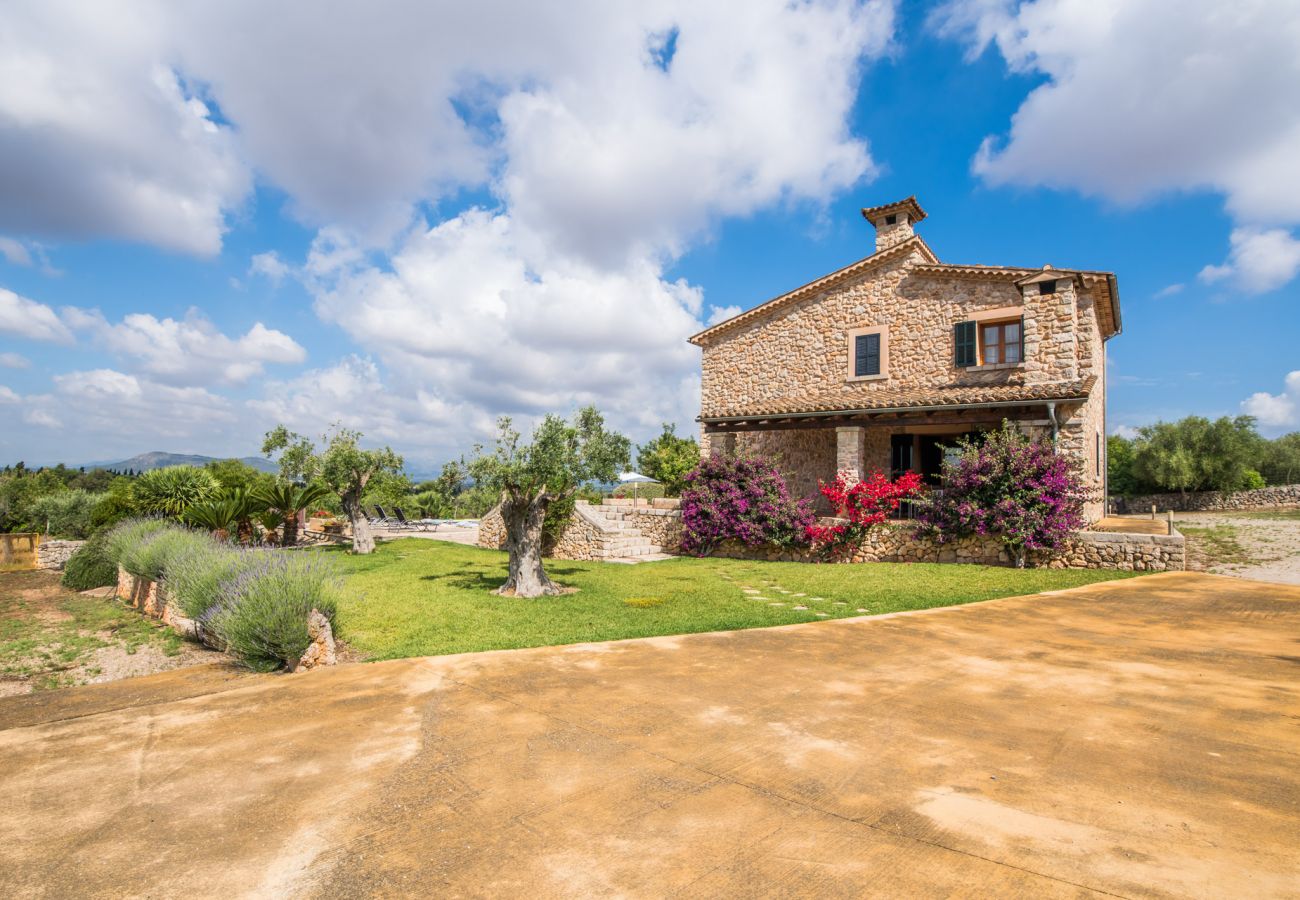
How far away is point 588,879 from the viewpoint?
2.71 metres

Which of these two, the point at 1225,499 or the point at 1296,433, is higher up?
the point at 1296,433

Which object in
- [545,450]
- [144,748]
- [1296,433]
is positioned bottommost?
[144,748]

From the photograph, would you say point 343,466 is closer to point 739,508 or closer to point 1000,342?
point 739,508

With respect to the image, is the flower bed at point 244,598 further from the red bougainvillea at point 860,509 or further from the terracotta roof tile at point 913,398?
the terracotta roof tile at point 913,398

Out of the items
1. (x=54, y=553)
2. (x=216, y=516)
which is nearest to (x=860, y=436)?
(x=216, y=516)

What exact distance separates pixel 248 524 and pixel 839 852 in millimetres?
19255

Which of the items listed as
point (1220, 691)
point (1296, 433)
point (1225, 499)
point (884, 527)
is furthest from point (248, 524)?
point (1296, 433)

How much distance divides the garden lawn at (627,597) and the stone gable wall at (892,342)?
5.66 metres

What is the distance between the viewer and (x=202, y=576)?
8.22 meters

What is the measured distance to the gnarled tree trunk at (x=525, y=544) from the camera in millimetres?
11102

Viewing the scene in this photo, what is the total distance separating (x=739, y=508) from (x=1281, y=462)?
33911 millimetres

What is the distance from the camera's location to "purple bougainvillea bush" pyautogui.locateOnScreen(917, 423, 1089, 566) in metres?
13.1

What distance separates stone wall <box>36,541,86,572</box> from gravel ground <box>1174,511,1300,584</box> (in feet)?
86.3

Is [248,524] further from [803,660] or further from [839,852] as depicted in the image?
[839,852]
